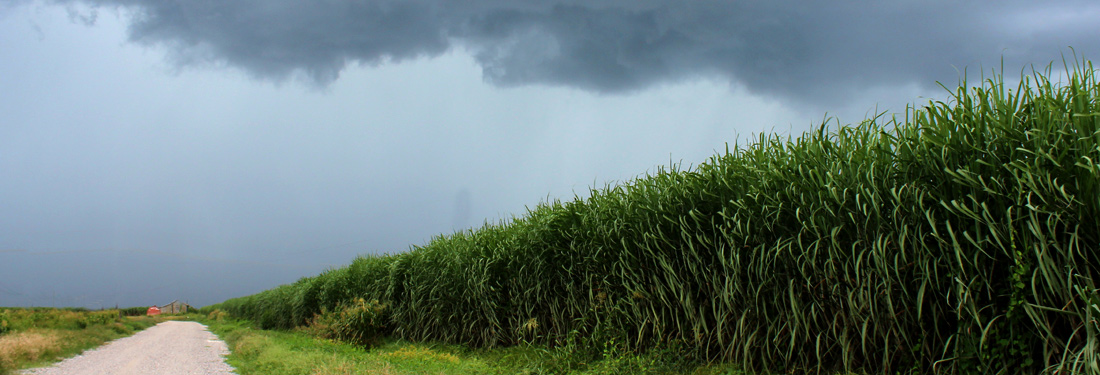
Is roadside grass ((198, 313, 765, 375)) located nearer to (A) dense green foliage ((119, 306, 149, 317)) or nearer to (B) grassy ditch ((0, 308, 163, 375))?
(B) grassy ditch ((0, 308, 163, 375))

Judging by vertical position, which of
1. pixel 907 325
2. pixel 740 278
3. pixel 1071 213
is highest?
pixel 1071 213

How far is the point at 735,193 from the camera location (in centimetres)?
448

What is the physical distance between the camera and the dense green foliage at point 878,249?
298 centimetres

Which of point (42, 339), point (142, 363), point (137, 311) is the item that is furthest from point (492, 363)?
point (137, 311)

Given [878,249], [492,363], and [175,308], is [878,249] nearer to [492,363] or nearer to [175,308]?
[492,363]

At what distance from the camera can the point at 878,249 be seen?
3410 millimetres

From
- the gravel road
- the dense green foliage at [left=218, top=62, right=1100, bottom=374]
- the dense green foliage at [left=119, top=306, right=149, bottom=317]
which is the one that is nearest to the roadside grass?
the dense green foliage at [left=218, top=62, right=1100, bottom=374]

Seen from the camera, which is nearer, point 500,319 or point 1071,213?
point 1071,213

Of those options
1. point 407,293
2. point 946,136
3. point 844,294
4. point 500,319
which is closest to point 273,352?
point 407,293

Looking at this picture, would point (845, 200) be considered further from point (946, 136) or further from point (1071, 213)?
point (1071, 213)

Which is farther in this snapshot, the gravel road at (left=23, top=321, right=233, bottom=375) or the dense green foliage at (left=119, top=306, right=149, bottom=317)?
the dense green foliage at (left=119, top=306, right=149, bottom=317)

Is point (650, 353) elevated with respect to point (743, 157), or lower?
lower

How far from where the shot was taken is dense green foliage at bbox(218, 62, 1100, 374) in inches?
117

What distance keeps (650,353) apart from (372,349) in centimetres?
578
